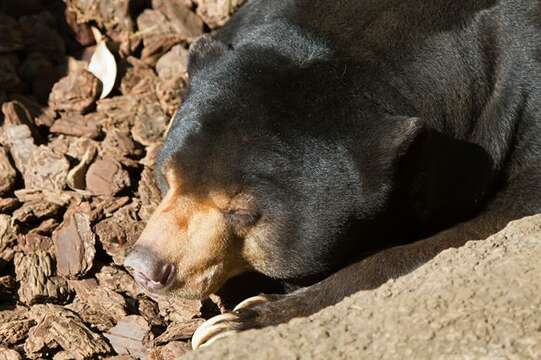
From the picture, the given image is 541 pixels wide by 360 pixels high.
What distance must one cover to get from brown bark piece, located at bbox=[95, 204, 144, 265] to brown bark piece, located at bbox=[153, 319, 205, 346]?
497 mm

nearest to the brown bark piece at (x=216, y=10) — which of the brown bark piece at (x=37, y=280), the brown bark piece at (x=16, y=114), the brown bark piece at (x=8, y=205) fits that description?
the brown bark piece at (x=16, y=114)

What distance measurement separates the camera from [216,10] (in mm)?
6379

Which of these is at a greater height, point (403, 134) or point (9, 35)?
point (403, 134)

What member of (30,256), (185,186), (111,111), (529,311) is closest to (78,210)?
(30,256)

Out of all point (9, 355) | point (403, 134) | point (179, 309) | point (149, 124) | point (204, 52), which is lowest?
point (179, 309)

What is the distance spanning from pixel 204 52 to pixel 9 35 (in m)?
1.86

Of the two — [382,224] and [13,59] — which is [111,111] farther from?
[382,224]

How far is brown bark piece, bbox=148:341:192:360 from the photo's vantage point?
4.64 metres

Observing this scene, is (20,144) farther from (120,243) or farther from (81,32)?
(81,32)

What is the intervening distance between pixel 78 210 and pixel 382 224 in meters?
1.54

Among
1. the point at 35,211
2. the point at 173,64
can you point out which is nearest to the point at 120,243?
the point at 35,211

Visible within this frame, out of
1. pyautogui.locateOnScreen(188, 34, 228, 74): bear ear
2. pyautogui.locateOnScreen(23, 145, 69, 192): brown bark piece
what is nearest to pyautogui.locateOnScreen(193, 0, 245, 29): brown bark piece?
pyautogui.locateOnScreen(23, 145, 69, 192): brown bark piece

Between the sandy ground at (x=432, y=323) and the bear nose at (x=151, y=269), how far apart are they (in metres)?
0.82

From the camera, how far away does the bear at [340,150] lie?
4.27 meters
